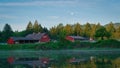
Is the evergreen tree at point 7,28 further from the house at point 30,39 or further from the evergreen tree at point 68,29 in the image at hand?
the evergreen tree at point 68,29

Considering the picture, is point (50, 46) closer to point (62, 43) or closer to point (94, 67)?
point (62, 43)

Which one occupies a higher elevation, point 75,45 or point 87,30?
point 87,30

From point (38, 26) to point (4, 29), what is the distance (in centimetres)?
1081

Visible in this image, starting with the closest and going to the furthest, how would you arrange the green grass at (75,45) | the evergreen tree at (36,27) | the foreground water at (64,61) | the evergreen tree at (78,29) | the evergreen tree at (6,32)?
the foreground water at (64,61), the green grass at (75,45), the evergreen tree at (6,32), the evergreen tree at (78,29), the evergreen tree at (36,27)

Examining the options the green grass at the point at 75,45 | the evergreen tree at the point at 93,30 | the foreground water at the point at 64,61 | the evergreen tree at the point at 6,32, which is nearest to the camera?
the foreground water at the point at 64,61

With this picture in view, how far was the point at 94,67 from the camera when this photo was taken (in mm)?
28156

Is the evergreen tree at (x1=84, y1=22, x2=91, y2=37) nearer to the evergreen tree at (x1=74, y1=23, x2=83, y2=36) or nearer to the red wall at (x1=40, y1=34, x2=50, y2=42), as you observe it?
the evergreen tree at (x1=74, y1=23, x2=83, y2=36)

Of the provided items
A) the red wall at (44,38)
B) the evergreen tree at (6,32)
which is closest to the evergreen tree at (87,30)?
the red wall at (44,38)

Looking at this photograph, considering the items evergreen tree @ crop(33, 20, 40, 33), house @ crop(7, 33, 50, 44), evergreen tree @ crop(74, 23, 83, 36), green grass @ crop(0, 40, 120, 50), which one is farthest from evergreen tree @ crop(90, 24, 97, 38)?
green grass @ crop(0, 40, 120, 50)

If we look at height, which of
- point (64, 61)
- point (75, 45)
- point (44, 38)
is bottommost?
point (75, 45)

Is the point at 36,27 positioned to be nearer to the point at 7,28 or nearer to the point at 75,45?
the point at 7,28

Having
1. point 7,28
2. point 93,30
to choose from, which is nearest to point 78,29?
point 93,30

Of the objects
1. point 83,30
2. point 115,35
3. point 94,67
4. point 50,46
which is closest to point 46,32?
point 83,30

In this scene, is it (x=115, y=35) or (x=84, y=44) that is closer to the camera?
(x=84, y=44)
